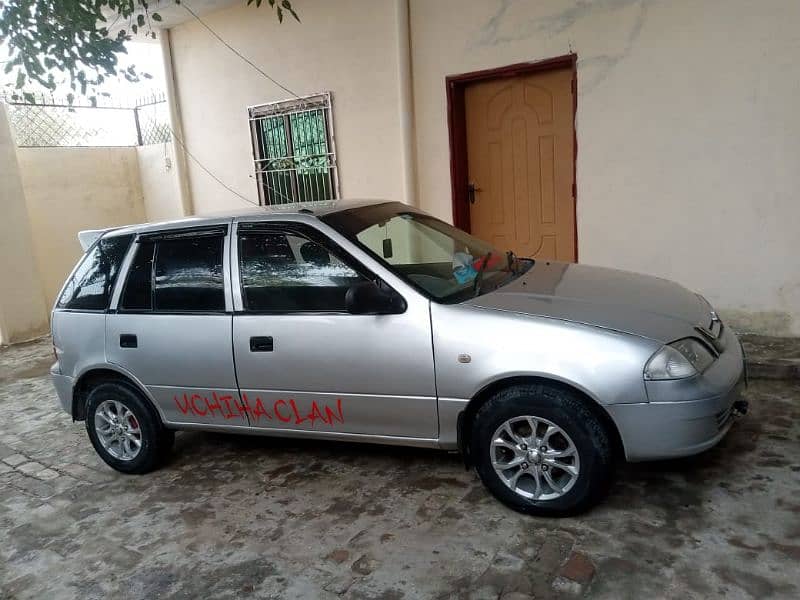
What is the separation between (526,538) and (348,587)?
0.86m

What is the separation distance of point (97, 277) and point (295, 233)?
1.55 m

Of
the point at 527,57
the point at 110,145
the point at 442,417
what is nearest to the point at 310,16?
the point at 527,57

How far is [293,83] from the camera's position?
305 inches

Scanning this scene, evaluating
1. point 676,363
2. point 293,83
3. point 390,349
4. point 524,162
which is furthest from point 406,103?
point 676,363

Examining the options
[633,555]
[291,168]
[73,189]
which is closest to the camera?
[633,555]

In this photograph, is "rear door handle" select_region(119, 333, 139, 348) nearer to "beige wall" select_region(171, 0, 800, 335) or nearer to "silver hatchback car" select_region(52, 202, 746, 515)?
"silver hatchback car" select_region(52, 202, 746, 515)

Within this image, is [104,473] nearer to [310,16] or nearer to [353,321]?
[353,321]

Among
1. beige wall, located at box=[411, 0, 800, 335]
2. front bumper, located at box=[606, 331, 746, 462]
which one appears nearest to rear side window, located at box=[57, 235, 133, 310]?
front bumper, located at box=[606, 331, 746, 462]

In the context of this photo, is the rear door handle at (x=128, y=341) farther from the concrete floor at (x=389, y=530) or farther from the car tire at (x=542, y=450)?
the car tire at (x=542, y=450)

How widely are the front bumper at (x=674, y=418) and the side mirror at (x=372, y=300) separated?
116 centimetres

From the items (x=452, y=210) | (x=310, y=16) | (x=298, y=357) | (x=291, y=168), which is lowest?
(x=298, y=357)

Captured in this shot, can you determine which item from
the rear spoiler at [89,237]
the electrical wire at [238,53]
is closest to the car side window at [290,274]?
the rear spoiler at [89,237]

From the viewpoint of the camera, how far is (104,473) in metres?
4.27

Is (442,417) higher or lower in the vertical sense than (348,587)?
higher
